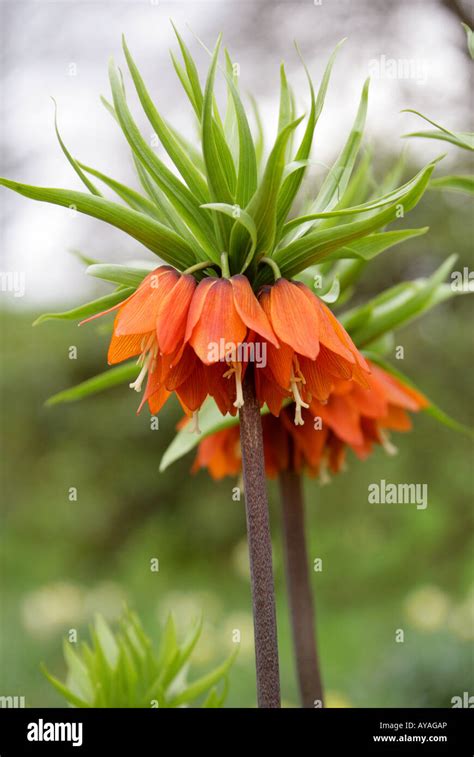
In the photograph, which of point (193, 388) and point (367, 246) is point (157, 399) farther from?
point (367, 246)

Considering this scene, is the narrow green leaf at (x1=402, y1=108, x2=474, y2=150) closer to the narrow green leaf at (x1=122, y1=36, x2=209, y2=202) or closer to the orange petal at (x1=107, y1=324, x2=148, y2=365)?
the narrow green leaf at (x1=122, y1=36, x2=209, y2=202)

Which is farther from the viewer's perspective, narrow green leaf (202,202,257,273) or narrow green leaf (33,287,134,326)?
narrow green leaf (33,287,134,326)

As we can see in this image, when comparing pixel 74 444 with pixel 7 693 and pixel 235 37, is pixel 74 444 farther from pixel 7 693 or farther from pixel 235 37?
pixel 235 37

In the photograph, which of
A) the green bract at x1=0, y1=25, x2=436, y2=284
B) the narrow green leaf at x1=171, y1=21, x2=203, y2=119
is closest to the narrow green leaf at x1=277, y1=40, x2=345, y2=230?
the green bract at x1=0, y1=25, x2=436, y2=284

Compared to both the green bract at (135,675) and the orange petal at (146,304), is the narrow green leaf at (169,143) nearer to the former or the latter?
the orange petal at (146,304)

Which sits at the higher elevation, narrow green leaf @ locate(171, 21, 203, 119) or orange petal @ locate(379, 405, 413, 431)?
narrow green leaf @ locate(171, 21, 203, 119)

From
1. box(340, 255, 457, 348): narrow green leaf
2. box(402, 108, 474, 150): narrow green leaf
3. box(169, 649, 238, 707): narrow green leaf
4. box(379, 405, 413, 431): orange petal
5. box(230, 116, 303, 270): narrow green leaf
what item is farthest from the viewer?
box(379, 405, 413, 431): orange petal

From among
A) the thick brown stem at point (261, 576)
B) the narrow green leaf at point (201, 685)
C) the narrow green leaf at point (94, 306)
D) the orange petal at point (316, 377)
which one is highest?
the narrow green leaf at point (94, 306)

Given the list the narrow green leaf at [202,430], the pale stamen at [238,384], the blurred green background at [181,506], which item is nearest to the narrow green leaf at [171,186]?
the pale stamen at [238,384]

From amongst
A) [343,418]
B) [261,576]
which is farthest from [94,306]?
[343,418]
